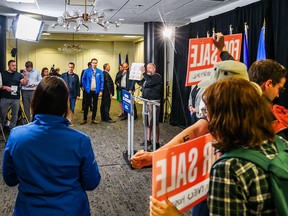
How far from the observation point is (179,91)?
717 centimetres

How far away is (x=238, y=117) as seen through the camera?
2.84 ft

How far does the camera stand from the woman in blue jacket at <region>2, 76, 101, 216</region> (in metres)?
1.33

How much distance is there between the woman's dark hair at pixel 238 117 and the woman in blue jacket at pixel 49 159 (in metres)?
0.71

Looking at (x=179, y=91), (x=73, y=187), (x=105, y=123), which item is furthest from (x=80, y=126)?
(x=73, y=187)

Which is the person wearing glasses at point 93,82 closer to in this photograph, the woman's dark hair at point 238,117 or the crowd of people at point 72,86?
the crowd of people at point 72,86

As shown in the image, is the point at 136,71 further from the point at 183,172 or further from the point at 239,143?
the point at 239,143

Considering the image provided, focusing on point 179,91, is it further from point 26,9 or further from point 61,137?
point 61,137

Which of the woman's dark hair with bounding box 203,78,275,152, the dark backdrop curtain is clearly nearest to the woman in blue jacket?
the woman's dark hair with bounding box 203,78,275,152

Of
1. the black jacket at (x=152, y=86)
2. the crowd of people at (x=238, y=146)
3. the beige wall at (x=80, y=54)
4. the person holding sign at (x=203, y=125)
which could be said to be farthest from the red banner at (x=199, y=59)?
the beige wall at (x=80, y=54)

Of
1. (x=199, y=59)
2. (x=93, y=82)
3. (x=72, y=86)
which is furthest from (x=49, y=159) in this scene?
(x=93, y=82)

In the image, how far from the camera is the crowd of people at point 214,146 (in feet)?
2.68

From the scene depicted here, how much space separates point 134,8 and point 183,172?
5.41 m

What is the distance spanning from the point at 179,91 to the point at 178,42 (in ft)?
3.92

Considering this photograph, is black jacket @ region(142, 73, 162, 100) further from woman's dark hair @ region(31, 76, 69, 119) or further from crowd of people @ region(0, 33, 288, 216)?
woman's dark hair @ region(31, 76, 69, 119)
